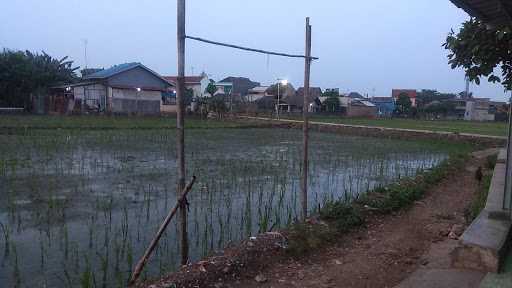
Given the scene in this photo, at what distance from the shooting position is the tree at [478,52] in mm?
7668

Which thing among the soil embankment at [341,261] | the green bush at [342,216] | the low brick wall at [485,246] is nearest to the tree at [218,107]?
the soil embankment at [341,261]

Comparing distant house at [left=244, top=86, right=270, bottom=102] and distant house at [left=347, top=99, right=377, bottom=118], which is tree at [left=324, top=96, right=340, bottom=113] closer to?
distant house at [left=347, top=99, right=377, bottom=118]

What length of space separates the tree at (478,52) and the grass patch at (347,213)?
246cm

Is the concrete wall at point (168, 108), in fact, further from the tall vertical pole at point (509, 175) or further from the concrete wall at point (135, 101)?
the tall vertical pole at point (509, 175)

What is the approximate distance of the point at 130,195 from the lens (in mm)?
8625

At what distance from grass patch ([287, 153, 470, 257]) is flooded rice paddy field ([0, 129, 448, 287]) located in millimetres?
803

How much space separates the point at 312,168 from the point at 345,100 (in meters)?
48.1

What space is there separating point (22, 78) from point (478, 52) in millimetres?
30914

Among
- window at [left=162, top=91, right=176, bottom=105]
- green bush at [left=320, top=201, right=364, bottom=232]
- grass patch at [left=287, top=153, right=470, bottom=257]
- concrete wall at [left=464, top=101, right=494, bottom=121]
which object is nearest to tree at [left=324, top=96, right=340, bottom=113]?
window at [left=162, top=91, right=176, bottom=105]

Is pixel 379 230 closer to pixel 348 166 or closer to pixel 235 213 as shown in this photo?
pixel 235 213

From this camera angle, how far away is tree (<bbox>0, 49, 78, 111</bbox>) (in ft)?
101

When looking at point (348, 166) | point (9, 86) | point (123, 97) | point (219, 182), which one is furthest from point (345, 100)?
point (219, 182)

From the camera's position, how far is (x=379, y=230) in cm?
645

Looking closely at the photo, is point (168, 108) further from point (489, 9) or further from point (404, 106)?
point (489, 9)
